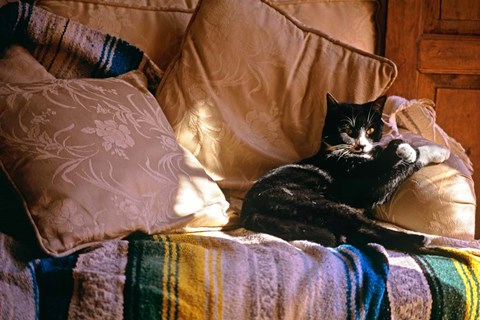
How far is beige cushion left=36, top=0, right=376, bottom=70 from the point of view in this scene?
1527 millimetres

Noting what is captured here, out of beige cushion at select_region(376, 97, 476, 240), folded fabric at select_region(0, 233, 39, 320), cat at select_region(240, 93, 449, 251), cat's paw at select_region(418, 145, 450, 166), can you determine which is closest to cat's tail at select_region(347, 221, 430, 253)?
cat at select_region(240, 93, 449, 251)

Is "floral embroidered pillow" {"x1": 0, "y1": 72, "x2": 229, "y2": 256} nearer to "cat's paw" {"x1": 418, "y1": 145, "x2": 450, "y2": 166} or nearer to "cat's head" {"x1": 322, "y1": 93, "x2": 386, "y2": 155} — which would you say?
"cat's head" {"x1": 322, "y1": 93, "x2": 386, "y2": 155}

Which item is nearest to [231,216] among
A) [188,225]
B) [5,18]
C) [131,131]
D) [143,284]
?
[188,225]

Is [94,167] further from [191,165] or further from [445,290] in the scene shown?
[445,290]

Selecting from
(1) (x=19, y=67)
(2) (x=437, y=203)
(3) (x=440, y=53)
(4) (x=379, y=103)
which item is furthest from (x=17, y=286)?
(3) (x=440, y=53)

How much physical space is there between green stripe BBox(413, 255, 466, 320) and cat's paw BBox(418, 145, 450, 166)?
0.33 m

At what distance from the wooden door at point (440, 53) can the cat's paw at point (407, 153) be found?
1.99 feet

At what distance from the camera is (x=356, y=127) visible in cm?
139

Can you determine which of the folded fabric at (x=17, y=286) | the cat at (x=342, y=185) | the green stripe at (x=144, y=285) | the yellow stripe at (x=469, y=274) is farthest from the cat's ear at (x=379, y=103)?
the folded fabric at (x=17, y=286)

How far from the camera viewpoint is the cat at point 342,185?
1.16 m

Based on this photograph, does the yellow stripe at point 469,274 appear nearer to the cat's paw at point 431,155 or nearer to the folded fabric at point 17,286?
the cat's paw at point 431,155

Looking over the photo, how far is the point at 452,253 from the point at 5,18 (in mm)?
1193

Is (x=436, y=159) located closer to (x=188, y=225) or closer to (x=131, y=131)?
(x=188, y=225)

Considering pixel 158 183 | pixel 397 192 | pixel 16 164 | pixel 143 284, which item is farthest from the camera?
pixel 397 192
